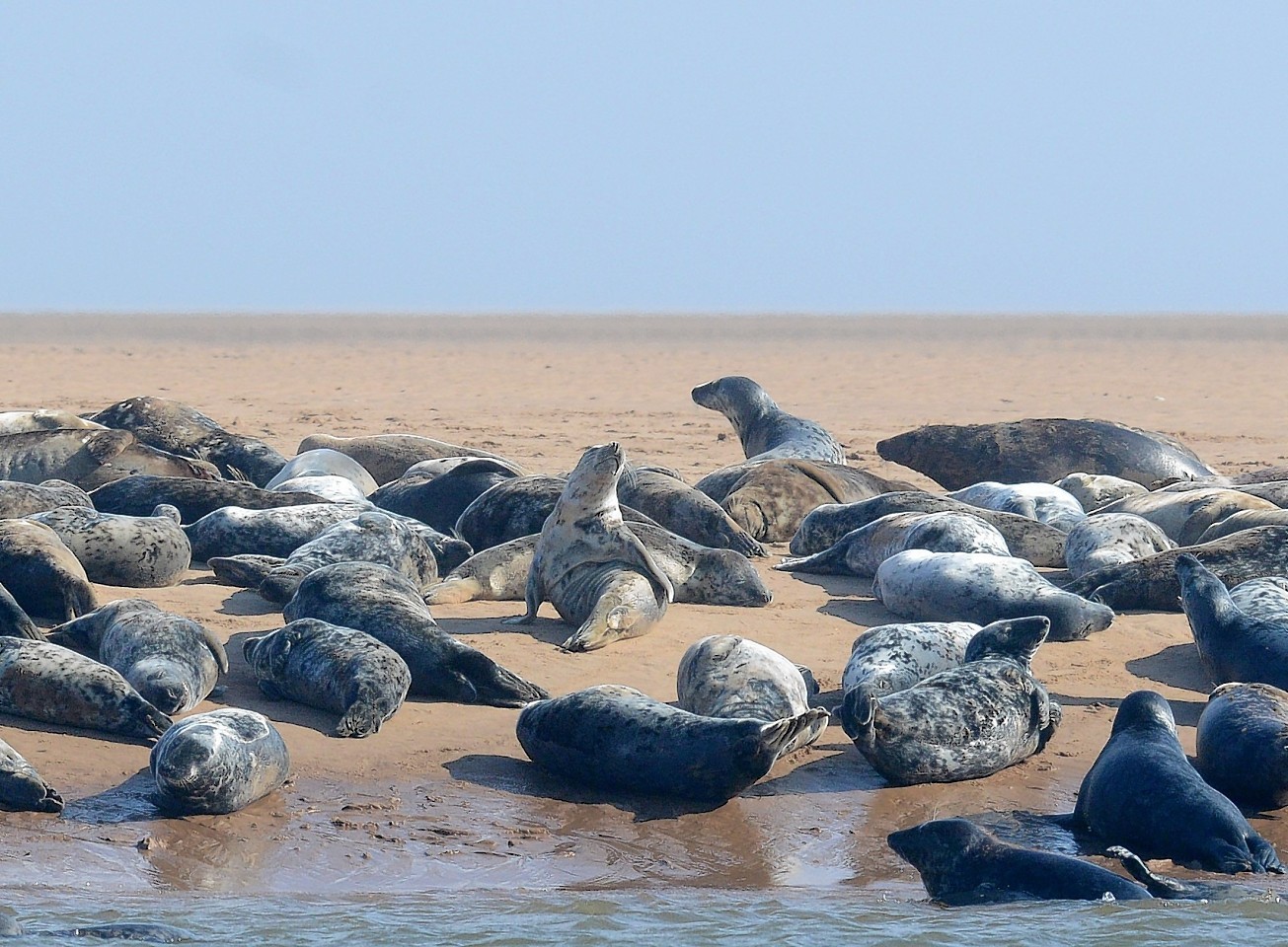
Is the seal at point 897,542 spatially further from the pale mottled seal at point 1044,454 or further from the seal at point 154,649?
the seal at point 154,649

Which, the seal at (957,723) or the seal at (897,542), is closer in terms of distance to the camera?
the seal at (957,723)

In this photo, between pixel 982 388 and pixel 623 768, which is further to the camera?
pixel 982 388

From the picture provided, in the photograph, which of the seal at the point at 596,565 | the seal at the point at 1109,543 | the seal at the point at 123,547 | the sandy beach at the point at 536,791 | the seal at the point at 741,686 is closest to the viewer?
the sandy beach at the point at 536,791

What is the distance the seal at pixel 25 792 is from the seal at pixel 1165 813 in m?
2.71

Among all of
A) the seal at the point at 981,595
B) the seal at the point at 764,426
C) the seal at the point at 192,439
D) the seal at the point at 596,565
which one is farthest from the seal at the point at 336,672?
the seal at the point at 764,426

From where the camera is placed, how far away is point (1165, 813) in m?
4.20

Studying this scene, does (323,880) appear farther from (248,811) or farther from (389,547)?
(389,547)

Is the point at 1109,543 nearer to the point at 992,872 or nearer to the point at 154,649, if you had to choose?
the point at 992,872

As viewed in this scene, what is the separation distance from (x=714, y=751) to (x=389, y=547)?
285 cm

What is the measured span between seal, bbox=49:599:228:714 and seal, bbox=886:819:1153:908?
2.29m

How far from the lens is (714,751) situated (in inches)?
176

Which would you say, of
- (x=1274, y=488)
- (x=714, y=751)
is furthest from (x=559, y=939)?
(x=1274, y=488)

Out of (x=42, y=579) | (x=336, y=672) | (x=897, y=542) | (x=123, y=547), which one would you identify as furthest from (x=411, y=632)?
(x=897, y=542)

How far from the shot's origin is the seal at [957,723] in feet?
15.5
